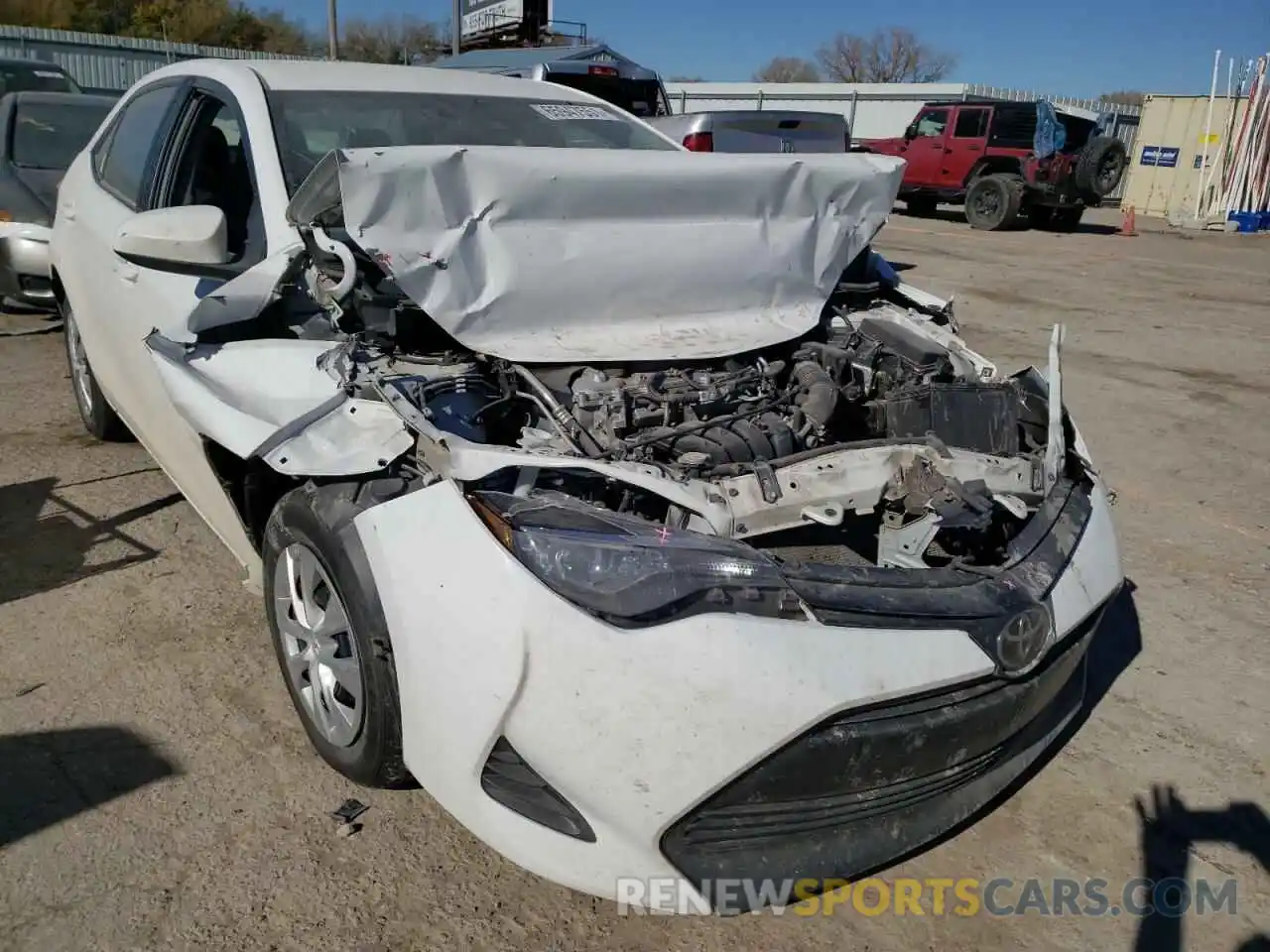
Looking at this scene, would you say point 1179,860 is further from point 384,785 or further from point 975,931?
point 384,785

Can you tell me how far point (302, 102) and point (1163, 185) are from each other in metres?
21.8

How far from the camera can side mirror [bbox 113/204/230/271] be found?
2752mm

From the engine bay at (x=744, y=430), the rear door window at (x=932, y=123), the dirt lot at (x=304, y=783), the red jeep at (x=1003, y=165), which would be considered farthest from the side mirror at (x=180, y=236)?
the rear door window at (x=932, y=123)

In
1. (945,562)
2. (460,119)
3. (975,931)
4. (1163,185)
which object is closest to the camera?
(975,931)

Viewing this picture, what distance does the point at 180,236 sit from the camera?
2.75 m

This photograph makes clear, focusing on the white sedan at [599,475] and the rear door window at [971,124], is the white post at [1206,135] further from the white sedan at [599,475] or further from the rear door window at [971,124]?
the white sedan at [599,475]

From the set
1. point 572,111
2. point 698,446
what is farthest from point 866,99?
point 698,446

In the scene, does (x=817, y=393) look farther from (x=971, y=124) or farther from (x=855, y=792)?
(x=971, y=124)

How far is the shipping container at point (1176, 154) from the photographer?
63.0 feet

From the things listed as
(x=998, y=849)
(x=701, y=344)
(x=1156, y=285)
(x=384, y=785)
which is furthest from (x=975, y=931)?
(x=1156, y=285)

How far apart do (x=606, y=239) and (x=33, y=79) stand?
1304 cm

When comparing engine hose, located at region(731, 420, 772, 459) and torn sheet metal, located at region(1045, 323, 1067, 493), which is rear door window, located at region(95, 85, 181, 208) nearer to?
engine hose, located at region(731, 420, 772, 459)

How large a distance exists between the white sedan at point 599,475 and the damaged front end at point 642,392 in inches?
0.4

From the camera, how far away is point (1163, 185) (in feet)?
68.0
